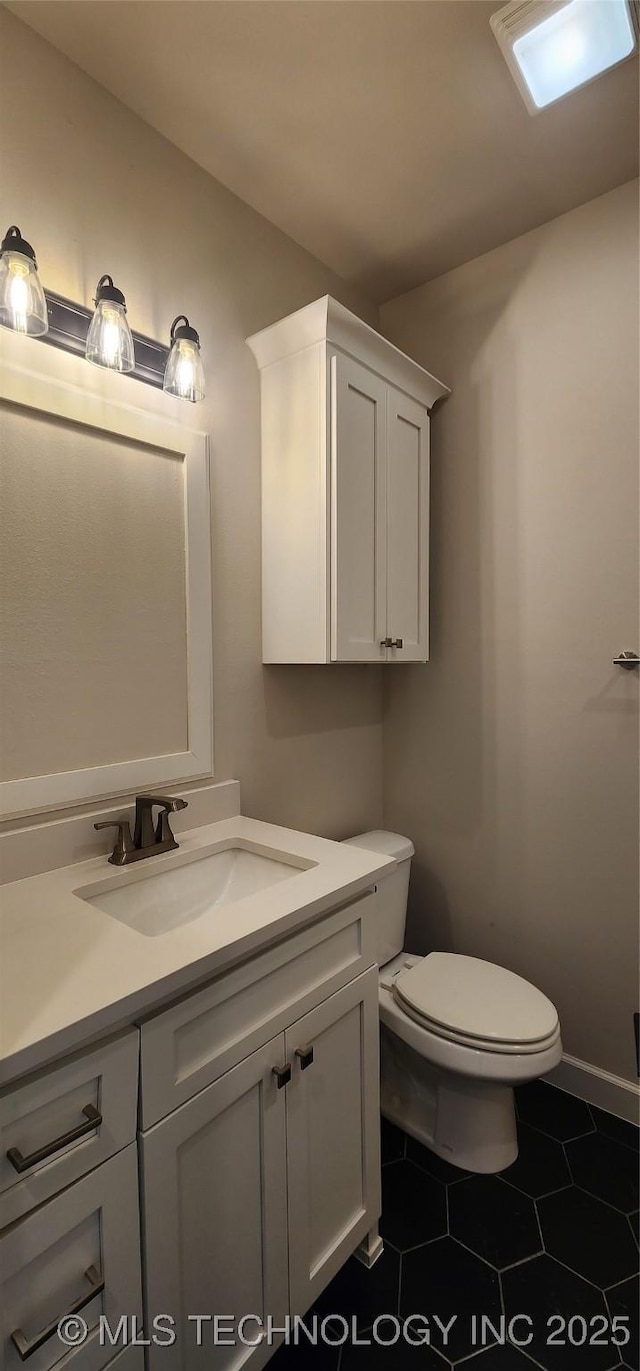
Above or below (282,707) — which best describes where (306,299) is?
above

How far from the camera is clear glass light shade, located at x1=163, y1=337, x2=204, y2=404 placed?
129cm

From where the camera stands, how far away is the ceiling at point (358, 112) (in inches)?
45.0

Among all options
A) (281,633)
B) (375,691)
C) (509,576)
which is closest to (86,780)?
(281,633)

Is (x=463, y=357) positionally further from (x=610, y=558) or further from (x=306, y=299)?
(x=610, y=558)

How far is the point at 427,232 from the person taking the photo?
174cm

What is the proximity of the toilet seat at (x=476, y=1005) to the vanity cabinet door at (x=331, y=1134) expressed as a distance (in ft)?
0.89

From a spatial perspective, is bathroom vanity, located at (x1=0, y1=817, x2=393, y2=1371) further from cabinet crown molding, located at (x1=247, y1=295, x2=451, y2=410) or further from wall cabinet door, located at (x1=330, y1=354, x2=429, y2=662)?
cabinet crown molding, located at (x1=247, y1=295, x2=451, y2=410)

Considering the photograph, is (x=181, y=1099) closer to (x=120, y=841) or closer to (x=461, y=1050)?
(x=120, y=841)

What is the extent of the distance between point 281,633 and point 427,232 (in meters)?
1.27

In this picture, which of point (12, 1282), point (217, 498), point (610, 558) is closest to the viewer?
point (12, 1282)

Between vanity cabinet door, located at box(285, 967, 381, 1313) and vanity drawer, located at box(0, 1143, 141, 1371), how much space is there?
309 mm

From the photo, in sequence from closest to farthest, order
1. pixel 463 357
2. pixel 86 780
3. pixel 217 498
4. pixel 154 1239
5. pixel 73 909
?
pixel 154 1239 → pixel 73 909 → pixel 86 780 → pixel 217 498 → pixel 463 357

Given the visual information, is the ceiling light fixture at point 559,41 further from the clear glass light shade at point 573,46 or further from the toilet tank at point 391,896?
the toilet tank at point 391,896

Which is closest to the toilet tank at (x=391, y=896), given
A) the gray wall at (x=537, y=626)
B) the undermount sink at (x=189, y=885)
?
the gray wall at (x=537, y=626)
